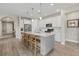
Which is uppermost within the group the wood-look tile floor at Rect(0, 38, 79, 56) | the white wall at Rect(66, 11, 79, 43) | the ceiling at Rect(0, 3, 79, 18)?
the ceiling at Rect(0, 3, 79, 18)

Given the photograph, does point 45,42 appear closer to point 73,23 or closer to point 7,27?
point 73,23

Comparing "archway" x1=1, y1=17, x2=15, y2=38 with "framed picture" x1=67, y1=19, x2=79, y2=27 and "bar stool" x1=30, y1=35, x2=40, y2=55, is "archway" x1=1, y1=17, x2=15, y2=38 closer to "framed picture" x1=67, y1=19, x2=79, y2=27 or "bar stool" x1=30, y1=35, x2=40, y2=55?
"bar stool" x1=30, y1=35, x2=40, y2=55

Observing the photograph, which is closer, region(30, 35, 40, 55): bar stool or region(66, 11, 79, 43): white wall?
region(66, 11, 79, 43): white wall

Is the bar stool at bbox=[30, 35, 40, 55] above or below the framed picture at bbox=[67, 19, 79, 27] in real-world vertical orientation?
below

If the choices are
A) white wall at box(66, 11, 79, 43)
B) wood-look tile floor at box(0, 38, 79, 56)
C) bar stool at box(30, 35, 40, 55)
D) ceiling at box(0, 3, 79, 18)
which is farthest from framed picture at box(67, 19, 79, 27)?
bar stool at box(30, 35, 40, 55)

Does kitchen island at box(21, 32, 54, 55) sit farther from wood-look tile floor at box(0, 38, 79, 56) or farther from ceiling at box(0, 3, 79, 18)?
ceiling at box(0, 3, 79, 18)

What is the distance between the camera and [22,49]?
2666 millimetres

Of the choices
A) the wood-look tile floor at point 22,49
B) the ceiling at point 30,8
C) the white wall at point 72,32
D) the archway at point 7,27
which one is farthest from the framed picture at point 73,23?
the archway at point 7,27

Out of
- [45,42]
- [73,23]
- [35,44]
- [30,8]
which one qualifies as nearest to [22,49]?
[35,44]

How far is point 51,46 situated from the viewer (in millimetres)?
2617

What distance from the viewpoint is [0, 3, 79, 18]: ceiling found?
2.51 metres

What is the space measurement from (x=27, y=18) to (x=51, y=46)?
93 centimetres

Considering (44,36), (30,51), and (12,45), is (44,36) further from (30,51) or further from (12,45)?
(12,45)

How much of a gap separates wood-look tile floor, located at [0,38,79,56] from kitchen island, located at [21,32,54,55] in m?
0.11
